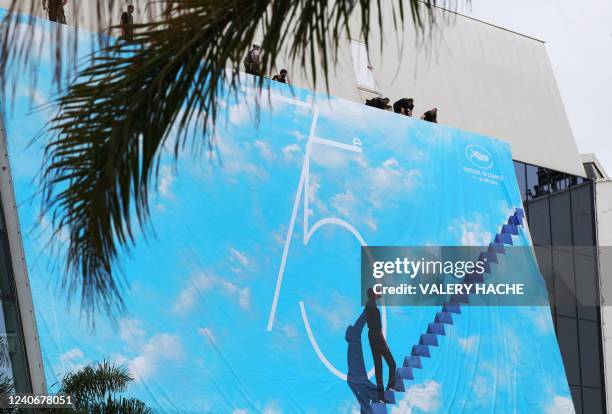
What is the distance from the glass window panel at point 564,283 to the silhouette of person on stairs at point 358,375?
1120cm

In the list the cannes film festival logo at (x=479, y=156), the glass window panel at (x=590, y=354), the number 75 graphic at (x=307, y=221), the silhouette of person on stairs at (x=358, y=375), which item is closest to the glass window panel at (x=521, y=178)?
the glass window panel at (x=590, y=354)

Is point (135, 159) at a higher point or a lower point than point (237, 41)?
lower

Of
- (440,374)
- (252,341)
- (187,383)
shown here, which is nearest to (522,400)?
(440,374)

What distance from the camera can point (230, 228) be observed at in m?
15.2

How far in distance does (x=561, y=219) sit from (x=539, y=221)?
0.83 m

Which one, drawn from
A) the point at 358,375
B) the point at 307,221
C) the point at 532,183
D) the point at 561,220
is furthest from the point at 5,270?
the point at 561,220

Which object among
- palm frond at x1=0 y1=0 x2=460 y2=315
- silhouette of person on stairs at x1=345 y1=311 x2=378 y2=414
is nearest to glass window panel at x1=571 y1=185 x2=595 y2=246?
silhouette of person on stairs at x1=345 y1=311 x2=378 y2=414

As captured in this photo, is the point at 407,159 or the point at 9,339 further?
the point at 407,159

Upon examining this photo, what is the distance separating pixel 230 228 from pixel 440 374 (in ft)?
15.5

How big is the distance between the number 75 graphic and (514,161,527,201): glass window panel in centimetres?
964

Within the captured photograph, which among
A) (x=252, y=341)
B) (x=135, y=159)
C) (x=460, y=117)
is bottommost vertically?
(x=252, y=341)

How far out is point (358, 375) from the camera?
15820mm

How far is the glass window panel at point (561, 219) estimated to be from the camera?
26516 mm

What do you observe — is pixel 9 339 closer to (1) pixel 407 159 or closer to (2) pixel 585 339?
(1) pixel 407 159
